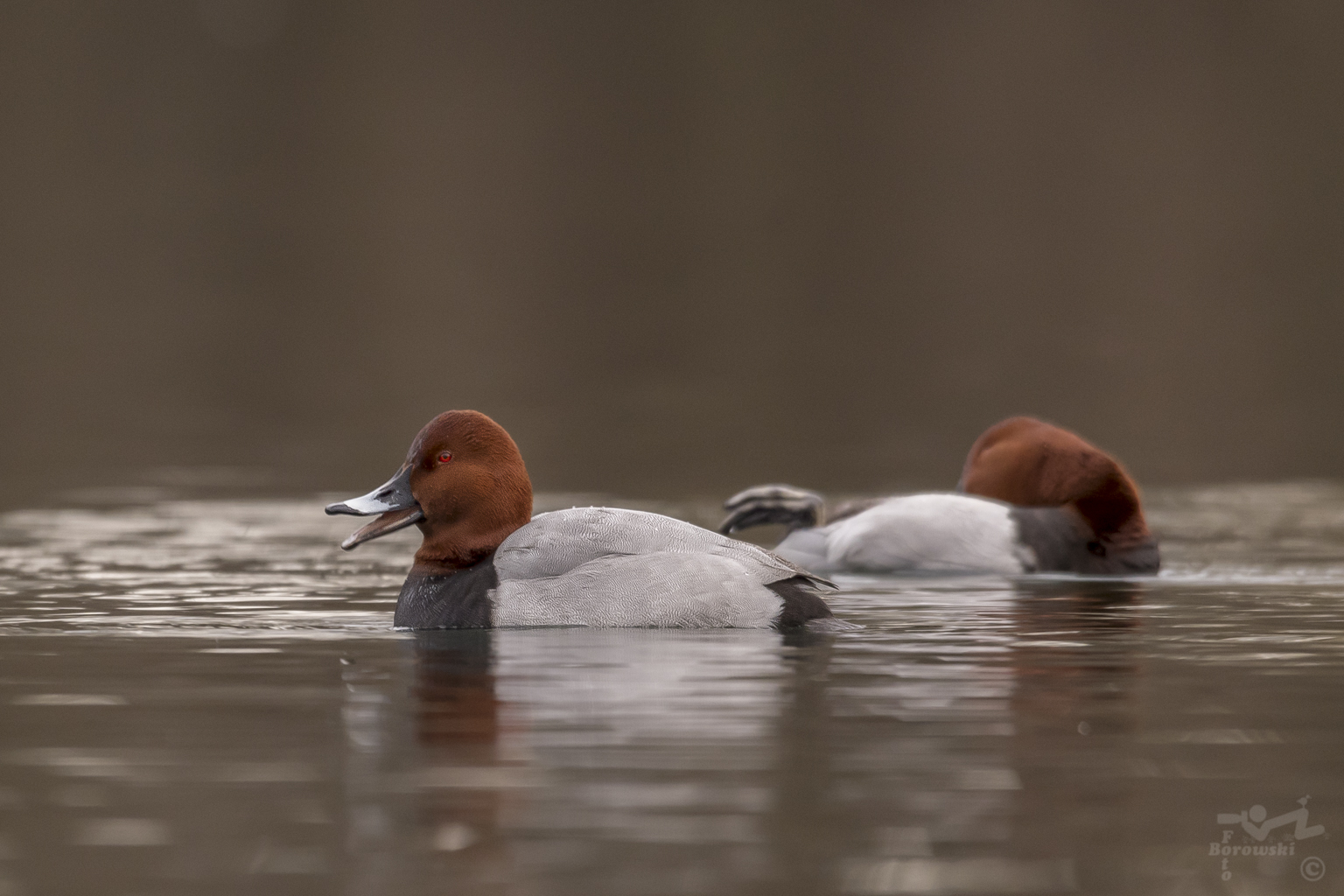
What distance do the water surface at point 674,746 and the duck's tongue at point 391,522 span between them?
1.24 feet

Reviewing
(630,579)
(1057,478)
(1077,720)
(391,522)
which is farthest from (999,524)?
(1077,720)

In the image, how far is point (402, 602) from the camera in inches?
320

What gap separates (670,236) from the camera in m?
45.8

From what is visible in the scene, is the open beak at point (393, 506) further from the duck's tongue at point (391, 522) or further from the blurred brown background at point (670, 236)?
the blurred brown background at point (670, 236)

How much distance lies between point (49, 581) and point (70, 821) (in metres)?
4.81

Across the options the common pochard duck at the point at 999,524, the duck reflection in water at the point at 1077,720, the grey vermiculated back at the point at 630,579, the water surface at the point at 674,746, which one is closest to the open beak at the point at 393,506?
the water surface at the point at 674,746

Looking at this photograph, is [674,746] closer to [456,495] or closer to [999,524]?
[456,495]

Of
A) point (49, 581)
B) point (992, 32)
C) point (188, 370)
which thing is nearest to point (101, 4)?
point (992, 32)

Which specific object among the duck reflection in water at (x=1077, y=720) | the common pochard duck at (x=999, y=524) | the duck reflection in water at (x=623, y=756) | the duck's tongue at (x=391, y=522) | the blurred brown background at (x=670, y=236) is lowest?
the duck reflection in water at (x=1077, y=720)

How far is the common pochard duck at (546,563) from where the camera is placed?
Answer: 7805 millimetres

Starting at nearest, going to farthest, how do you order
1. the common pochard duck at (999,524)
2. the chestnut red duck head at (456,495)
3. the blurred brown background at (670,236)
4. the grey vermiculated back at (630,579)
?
1. the grey vermiculated back at (630,579)
2. the chestnut red duck head at (456,495)
3. the common pochard duck at (999,524)
4. the blurred brown background at (670,236)

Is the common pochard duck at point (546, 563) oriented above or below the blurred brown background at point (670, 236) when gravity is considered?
below

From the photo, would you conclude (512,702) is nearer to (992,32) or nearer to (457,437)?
(457,437)

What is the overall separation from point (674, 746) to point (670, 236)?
132 feet
